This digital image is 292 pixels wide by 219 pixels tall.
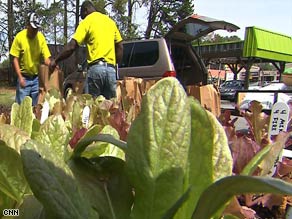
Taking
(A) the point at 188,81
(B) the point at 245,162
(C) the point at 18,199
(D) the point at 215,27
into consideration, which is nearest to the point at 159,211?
(C) the point at 18,199

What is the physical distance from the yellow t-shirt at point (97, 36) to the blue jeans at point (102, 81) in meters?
0.12

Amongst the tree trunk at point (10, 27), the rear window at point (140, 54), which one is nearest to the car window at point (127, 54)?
the rear window at point (140, 54)

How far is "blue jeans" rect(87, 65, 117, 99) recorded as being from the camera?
3488 millimetres

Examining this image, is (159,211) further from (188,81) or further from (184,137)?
(188,81)

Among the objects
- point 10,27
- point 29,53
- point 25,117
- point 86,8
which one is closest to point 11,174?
point 25,117

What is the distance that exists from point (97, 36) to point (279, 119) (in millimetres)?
2802

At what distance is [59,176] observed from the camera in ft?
1.36

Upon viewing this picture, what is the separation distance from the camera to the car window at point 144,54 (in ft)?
26.0

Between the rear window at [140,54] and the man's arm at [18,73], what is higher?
the rear window at [140,54]

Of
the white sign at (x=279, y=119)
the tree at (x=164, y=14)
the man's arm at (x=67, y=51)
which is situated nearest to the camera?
the white sign at (x=279, y=119)

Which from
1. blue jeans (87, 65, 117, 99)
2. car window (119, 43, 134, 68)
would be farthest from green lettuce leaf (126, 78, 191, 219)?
car window (119, 43, 134, 68)

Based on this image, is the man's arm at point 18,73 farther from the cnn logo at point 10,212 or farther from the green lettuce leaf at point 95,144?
the cnn logo at point 10,212

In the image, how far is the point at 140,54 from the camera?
8.16 meters

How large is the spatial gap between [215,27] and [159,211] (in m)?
7.93
